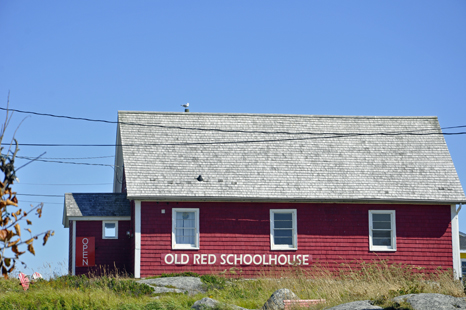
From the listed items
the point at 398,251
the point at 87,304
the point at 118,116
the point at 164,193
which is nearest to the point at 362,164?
the point at 398,251

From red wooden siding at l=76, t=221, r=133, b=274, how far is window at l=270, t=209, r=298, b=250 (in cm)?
576

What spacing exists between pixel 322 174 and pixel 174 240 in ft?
22.1

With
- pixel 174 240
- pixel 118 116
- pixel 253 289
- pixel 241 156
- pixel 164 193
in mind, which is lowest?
pixel 253 289

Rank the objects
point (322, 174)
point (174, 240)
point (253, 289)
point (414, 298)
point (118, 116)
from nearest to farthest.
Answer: point (414, 298), point (253, 289), point (174, 240), point (322, 174), point (118, 116)

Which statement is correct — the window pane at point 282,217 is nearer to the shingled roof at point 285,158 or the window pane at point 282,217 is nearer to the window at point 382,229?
the shingled roof at point 285,158

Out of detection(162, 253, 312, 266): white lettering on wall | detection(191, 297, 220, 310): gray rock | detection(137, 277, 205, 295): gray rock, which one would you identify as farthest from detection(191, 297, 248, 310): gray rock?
detection(162, 253, 312, 266): white lettering on wall

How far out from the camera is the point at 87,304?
14.7 m

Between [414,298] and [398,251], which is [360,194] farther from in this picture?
[414,298]

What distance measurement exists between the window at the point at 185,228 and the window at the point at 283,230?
9.73ft

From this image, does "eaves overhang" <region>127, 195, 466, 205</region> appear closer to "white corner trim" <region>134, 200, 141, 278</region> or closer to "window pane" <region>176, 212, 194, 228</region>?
"white corner trim" <region>134, 200, 141, 278</region>

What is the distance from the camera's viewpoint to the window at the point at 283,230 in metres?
22.4

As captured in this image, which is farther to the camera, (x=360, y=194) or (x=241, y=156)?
(x=241, y=156)

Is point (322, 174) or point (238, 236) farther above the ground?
point (322, 174)

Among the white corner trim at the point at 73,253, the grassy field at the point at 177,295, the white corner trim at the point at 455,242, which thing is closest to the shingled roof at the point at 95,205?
the white corner trim at the point at 73,253
